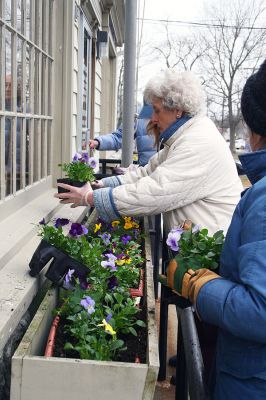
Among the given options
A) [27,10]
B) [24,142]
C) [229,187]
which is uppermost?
[27,10]

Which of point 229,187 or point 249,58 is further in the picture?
point 249,58

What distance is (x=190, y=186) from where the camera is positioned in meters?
2.26

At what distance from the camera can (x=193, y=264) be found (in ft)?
5.17

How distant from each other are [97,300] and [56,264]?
233mm

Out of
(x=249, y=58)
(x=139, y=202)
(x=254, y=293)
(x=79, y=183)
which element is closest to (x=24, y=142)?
(x=79, y=183)

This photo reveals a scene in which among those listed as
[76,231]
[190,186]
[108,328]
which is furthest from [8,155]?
[108,328]

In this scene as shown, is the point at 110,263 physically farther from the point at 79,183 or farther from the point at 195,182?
the point at 79,183

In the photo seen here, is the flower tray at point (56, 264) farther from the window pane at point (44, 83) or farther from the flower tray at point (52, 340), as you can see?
the window pane at point (44, 83)

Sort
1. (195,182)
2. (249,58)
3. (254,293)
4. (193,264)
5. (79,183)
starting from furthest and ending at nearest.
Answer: (249,58)
(79,183)
(195,182)
(193,264)
(254,293)

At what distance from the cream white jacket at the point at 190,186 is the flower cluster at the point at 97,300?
11.0 inches

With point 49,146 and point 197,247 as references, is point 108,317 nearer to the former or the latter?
point 197,247

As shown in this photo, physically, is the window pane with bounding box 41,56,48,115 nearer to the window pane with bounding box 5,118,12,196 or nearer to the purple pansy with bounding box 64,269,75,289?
the window pane with bounding box 5,118,12,196

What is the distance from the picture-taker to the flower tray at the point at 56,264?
196 cm

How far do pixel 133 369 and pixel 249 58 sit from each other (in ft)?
120
